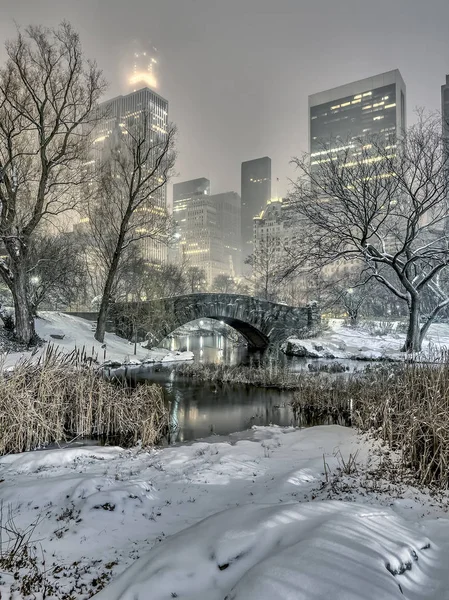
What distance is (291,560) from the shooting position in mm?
2191

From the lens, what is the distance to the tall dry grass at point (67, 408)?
21.0 feet

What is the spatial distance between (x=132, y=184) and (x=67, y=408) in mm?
14633

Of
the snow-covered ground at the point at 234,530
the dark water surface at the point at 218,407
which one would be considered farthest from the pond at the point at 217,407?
the snow-covered ground at the point at 234,530

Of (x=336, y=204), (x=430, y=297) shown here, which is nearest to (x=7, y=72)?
(x=336, y=204)

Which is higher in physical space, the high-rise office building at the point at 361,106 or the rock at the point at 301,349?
the high-rise office building at the point at 361,106

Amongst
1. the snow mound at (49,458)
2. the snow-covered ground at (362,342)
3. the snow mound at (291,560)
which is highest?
the snow-covered ground at (362,342)

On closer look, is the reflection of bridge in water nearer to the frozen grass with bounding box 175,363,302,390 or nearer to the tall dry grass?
the frozen grass with bounding box 175,363,302,390

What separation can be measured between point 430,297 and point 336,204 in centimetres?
2095

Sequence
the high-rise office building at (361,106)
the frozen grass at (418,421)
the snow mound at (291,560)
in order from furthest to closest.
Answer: the high-rise office building at (361,106) < the frozen grass at (418,421) < the snow mound at (291,560)

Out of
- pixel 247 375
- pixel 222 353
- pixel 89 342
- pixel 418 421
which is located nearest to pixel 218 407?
pixel 247 375

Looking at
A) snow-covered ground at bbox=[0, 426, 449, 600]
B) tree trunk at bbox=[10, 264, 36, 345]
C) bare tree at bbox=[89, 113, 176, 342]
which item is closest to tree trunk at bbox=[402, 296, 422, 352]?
bare tree at bbox=[89, 113, 176, 342]

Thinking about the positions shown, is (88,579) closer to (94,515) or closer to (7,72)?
(94,515)

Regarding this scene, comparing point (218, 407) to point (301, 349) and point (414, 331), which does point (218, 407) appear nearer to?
point (414, 331)

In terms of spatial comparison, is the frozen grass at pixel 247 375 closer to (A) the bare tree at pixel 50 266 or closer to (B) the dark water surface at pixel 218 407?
(B) the dark water surface at pixel 218 407
